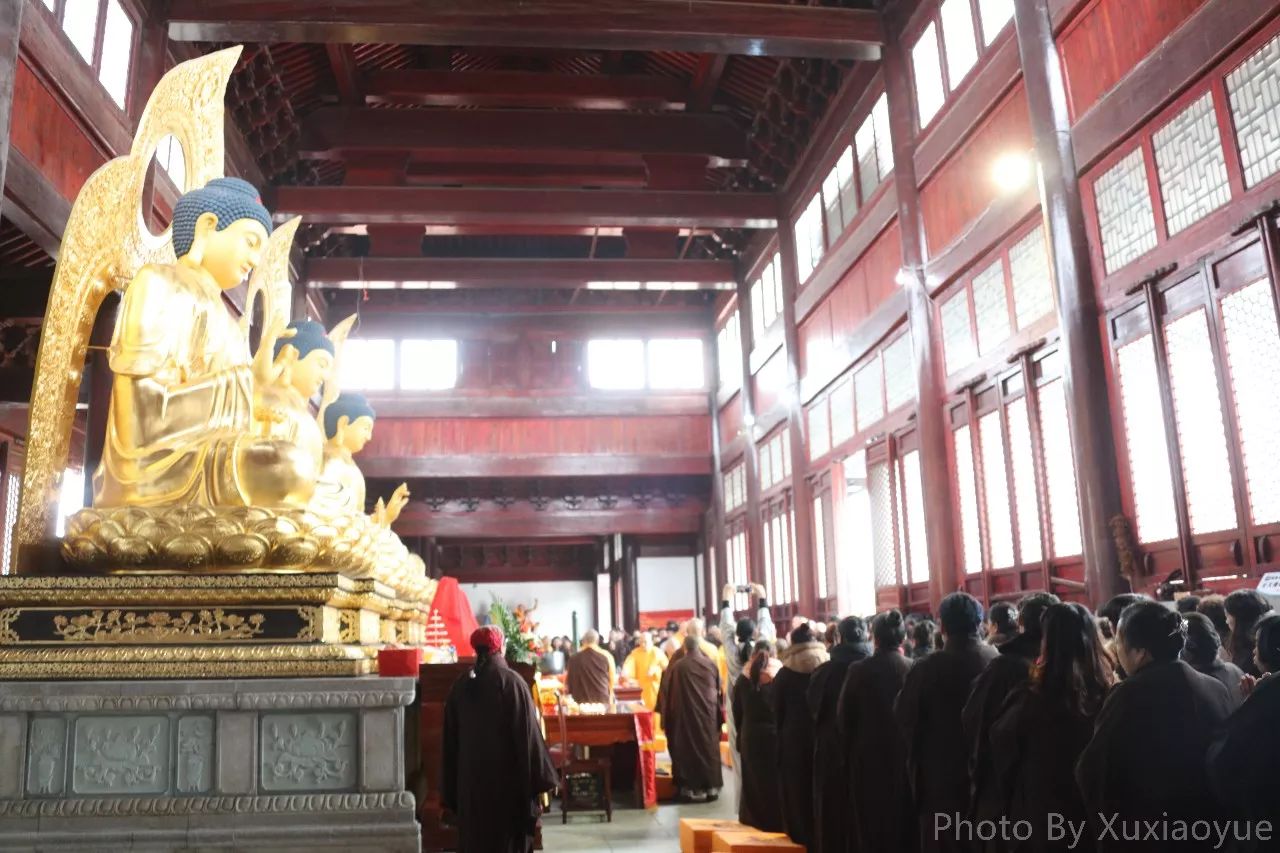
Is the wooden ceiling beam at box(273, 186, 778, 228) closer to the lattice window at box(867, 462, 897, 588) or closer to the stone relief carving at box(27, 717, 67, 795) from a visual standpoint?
the lattice window at box(867, 462, 897, 588)

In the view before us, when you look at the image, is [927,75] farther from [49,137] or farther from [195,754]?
[195,754]

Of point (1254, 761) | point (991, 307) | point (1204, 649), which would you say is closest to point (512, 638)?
point (991, 307)

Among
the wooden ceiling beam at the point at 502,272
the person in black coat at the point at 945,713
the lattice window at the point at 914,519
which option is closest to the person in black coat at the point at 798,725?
the person in black coat at the point at 945,713

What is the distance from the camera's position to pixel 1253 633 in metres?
2.89

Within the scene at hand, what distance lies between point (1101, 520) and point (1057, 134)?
6.76 ft

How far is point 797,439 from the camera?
1095cm

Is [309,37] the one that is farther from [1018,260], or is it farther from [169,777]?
[169,777]

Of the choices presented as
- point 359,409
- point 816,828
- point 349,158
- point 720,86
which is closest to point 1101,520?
point 816,828

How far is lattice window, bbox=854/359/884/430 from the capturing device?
28.9 ft

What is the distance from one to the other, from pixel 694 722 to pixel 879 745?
376cm

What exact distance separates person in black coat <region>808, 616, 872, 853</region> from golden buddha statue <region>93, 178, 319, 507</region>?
1957mm

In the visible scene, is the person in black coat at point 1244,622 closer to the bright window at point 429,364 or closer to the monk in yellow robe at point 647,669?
the monk in yellow robe at point 647,669

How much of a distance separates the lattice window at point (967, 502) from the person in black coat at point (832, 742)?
339 cm

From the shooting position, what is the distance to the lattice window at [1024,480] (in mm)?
6230
